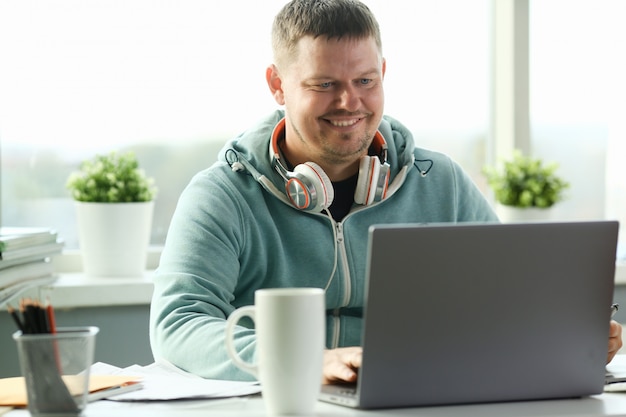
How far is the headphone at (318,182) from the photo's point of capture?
192 cm

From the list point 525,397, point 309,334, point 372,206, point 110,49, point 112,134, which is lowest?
point 525,397

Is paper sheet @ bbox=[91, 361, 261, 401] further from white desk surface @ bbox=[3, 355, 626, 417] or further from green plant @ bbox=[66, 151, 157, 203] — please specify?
green plant @ bbox=[66, 151, 157, 203]

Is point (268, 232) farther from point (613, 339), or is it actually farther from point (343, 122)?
point (613, 339)

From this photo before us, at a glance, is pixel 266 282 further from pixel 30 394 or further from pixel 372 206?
pixel 30 394

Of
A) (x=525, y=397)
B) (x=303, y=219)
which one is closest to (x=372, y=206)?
(x=303, y=219)

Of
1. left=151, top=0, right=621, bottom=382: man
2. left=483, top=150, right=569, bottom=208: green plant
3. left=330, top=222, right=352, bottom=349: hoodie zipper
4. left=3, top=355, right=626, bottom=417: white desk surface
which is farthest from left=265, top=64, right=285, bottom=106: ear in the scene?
left=483, top=150, right=569, bottom=208: green plant

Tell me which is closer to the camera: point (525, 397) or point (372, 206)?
point (525, 397)

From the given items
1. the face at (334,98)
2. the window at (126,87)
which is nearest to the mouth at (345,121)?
the face at (334,98)

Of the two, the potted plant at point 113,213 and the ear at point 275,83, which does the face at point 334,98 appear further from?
the potted plant at point 113,213

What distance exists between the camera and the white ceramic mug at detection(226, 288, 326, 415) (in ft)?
3.79

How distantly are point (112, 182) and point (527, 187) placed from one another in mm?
1329

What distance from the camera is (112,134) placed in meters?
2.98

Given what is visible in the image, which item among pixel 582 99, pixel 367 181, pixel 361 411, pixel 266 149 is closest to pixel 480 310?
pixel 361 411

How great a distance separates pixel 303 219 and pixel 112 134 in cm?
119
